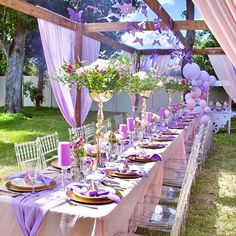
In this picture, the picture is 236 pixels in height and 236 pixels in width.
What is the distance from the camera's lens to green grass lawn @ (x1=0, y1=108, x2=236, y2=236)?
3.77 metres

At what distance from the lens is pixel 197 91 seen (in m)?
9.13

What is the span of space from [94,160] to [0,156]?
407 centimetres

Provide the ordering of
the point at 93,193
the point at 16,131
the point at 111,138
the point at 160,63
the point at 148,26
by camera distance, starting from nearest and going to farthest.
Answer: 1. the point at 93,193
2. the point at 111,138
3. the point at 148,26
4. the point at 16,131
5. the point at 160,63

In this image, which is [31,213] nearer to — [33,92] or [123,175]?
[123,175]

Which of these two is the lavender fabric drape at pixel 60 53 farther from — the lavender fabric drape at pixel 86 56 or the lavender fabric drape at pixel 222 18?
the lavender fabric drape at pixel 222 18

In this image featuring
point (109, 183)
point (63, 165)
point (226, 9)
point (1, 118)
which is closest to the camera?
point (226, 9)

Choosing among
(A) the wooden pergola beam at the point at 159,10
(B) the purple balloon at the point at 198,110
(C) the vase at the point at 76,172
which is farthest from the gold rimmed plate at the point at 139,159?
(B) the purple balloon at the point at 198,110

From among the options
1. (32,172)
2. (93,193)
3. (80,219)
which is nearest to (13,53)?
(32,172)

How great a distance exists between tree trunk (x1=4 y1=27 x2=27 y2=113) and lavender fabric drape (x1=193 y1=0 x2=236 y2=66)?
10877mm

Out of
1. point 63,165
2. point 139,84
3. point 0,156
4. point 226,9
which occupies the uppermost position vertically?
point 226,9

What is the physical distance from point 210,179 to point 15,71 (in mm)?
9165

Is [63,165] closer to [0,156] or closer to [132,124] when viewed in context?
[132,124]

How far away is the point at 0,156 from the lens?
6512 millimetres

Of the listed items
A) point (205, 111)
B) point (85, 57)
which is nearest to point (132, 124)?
point (85, 57)
